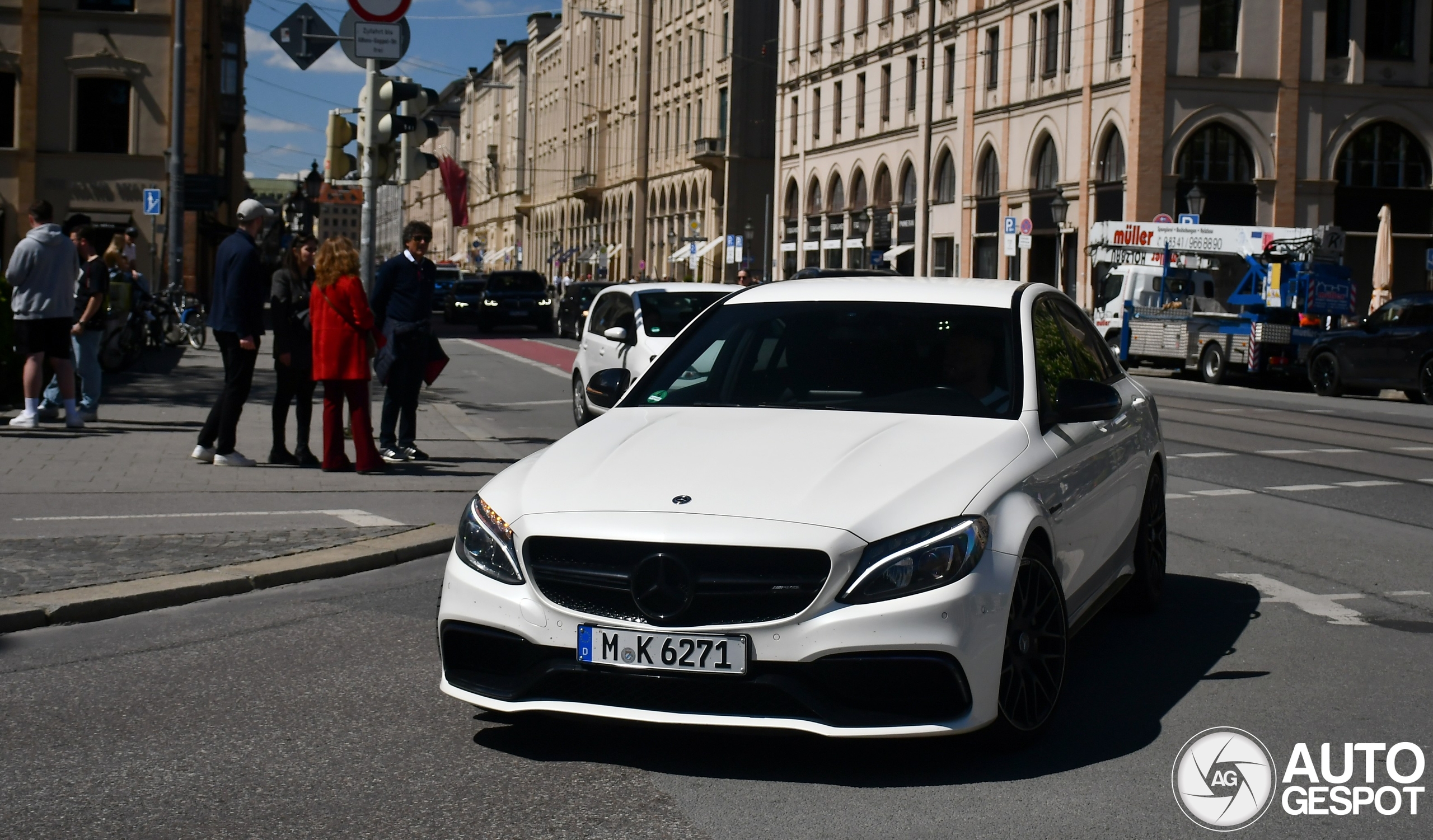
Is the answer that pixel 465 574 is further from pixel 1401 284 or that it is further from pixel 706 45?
pixel 706 45

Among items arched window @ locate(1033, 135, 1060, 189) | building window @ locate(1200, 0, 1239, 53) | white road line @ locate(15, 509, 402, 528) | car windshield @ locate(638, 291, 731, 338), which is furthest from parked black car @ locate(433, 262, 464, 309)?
white road line @ locate(15, 509, 402, 528)

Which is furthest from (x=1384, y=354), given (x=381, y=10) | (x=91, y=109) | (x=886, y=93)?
(x=886, y=93)

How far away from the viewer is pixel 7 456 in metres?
12.4

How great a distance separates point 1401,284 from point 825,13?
30265 millimetres

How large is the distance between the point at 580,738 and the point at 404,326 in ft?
26.5

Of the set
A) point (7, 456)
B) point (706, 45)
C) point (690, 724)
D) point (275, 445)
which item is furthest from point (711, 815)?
point (706, 45)

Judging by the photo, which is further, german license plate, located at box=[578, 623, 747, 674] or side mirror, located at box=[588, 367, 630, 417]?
side mirror, located at box=[588, 367, 630, 417]

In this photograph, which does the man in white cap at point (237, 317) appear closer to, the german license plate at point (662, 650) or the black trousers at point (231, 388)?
the black trousers at point (231, 388)

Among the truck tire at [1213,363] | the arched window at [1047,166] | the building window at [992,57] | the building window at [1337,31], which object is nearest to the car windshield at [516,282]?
the arched window at [1047,166]

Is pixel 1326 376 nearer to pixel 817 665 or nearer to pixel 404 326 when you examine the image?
pixel 404 326

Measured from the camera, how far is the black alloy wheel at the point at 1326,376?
1047 inches

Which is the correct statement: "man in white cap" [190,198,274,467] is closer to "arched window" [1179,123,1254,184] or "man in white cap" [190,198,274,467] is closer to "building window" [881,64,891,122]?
"arched window" [1179,123,1254,184]

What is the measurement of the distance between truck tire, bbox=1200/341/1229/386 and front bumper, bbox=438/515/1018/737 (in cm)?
2672

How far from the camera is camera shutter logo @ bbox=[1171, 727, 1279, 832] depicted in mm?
4484
